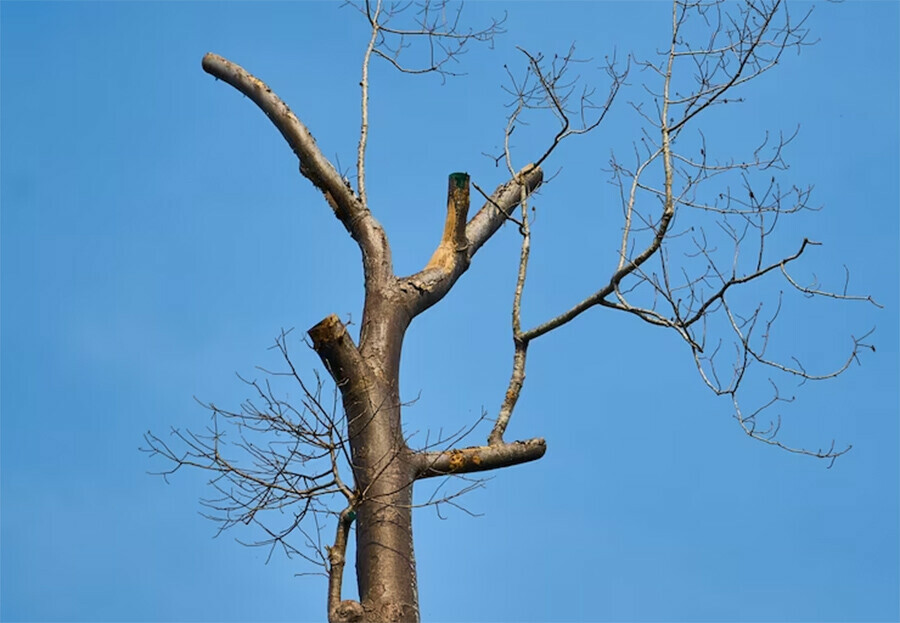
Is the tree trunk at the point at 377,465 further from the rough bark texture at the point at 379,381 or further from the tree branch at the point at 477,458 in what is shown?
the tree branch at the point at 477,458

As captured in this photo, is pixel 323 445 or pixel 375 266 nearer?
pixel 323 445

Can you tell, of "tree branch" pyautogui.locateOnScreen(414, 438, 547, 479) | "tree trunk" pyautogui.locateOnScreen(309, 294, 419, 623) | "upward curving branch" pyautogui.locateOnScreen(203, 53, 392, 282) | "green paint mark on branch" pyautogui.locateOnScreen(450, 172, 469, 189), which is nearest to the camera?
"tree trunk" pyautogui.locateOnScreen(309, 294, 419, 623)

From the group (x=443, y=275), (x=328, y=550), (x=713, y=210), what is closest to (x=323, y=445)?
(x=328, y=550)

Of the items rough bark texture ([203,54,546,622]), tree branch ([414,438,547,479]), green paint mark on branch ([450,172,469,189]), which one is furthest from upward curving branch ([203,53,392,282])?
tree branch ([414,438,547,479])

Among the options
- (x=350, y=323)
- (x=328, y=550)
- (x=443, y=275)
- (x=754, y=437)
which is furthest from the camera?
(x=443, y=275)

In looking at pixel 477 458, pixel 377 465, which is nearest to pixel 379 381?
pixel 377 465

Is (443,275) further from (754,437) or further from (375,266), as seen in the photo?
(754,437)

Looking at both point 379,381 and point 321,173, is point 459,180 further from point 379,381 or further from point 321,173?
point 379,381

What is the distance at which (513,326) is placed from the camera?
6227 millimetres

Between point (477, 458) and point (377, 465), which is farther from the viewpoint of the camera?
→ point (477, 458)

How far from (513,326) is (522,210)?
715mm

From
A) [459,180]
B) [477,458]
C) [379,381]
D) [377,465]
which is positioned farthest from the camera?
[459,180]

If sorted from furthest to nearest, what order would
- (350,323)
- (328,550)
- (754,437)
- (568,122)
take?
(568,122), (754,437), (350,323), (328,550)

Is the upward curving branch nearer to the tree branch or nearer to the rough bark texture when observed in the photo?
the rough bark texture
